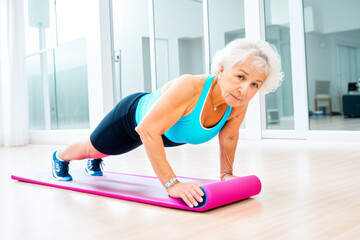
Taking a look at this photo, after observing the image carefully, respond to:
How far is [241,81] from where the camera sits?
60.6 inches

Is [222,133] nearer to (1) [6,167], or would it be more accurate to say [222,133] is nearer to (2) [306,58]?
(1) [6,167]

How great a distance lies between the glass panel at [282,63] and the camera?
427 cm

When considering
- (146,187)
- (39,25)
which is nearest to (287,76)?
(146,187)

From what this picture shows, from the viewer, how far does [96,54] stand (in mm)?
5375

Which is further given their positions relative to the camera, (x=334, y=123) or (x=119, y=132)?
(x=334, y=123)

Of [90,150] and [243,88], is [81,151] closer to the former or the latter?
[90,150]

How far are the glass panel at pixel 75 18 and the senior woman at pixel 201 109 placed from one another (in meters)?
3.87

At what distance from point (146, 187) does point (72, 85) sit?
14.5 feet

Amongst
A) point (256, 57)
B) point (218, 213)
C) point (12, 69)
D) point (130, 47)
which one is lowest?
point (218, 213)

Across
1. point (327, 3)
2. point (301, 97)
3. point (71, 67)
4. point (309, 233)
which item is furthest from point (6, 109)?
point (309, 233)

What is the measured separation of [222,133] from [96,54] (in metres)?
3.89

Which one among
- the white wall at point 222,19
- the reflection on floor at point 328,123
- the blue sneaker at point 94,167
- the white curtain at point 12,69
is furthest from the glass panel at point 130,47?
the blue sneaker at point 94,167

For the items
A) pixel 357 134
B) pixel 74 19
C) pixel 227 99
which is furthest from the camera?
pixel 74 19

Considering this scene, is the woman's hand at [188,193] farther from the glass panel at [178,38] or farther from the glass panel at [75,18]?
the glass panel at [75,18]
